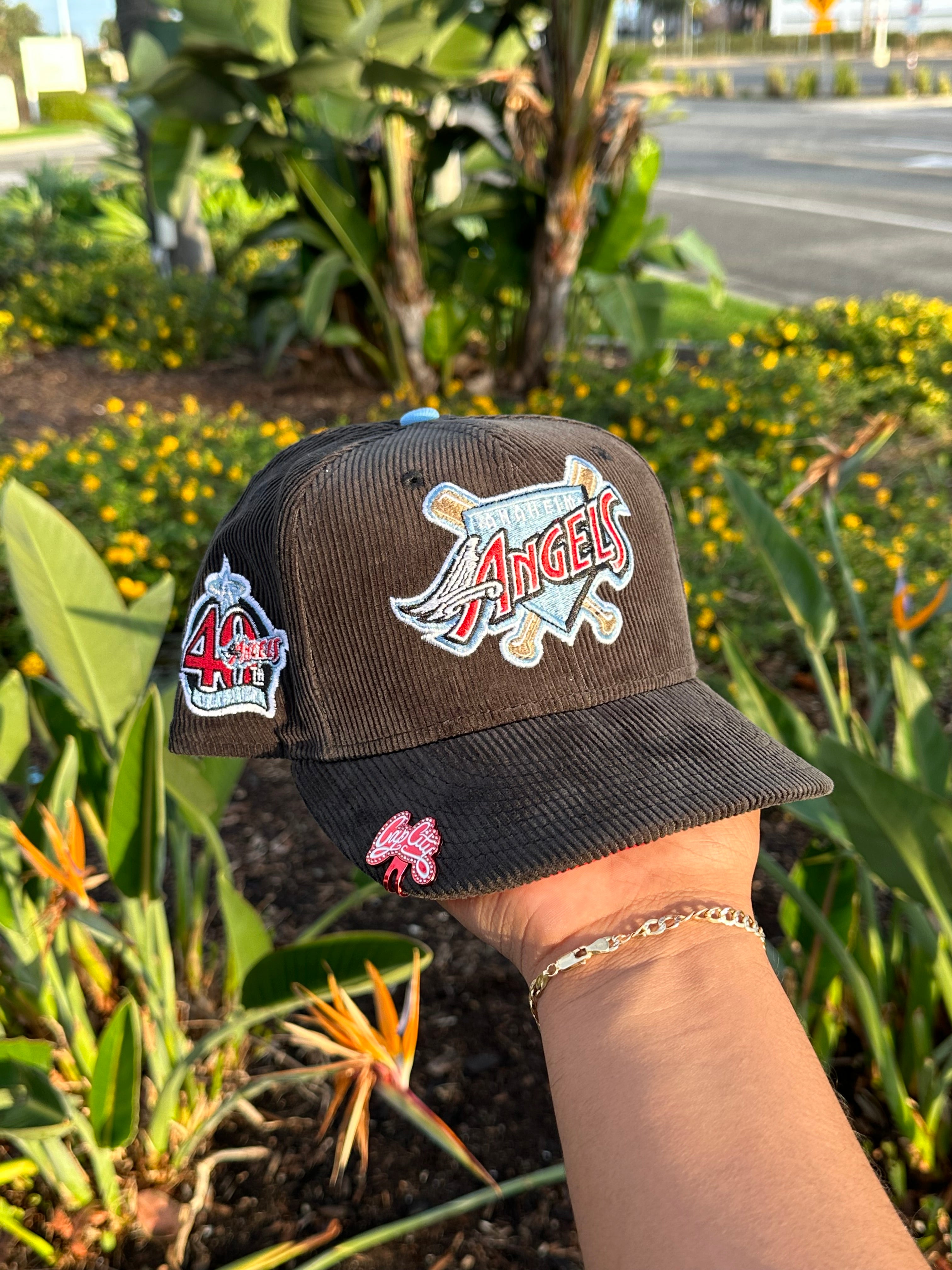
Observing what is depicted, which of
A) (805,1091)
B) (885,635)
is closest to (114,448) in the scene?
(885,635)

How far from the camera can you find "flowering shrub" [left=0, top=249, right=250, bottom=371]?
5.96 meters

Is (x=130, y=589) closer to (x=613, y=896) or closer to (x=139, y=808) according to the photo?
(x=139, y=808)

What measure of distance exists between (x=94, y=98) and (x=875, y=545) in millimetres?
7038

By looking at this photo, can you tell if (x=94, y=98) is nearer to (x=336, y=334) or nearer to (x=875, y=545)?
(x=336, y=334)

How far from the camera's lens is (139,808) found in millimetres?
1269

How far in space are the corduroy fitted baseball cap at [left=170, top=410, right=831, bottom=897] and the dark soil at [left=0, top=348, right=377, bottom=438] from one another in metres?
3.91

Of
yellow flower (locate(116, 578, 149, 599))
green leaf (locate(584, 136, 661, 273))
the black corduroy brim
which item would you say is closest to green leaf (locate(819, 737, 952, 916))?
the black corduroy brim

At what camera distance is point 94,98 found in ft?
24.9

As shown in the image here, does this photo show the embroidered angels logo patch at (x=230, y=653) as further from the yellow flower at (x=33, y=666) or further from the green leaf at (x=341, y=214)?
the green leaf at (x=341, y=214)

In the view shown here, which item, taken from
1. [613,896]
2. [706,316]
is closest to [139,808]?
[613,896]

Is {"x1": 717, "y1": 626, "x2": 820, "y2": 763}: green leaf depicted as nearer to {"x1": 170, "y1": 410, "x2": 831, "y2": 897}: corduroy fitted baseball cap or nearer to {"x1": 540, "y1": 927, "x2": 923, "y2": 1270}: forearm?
{"x1": 170, "y1": 410, "x2": 831, "y2": 897}: corduroy fitted baseball cap

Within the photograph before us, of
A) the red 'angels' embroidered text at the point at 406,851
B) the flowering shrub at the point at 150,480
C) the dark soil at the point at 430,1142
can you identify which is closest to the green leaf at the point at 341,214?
the flowering shrub at the point at 150,480

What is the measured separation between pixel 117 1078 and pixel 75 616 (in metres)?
0.61

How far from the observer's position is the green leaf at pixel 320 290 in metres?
4.45
